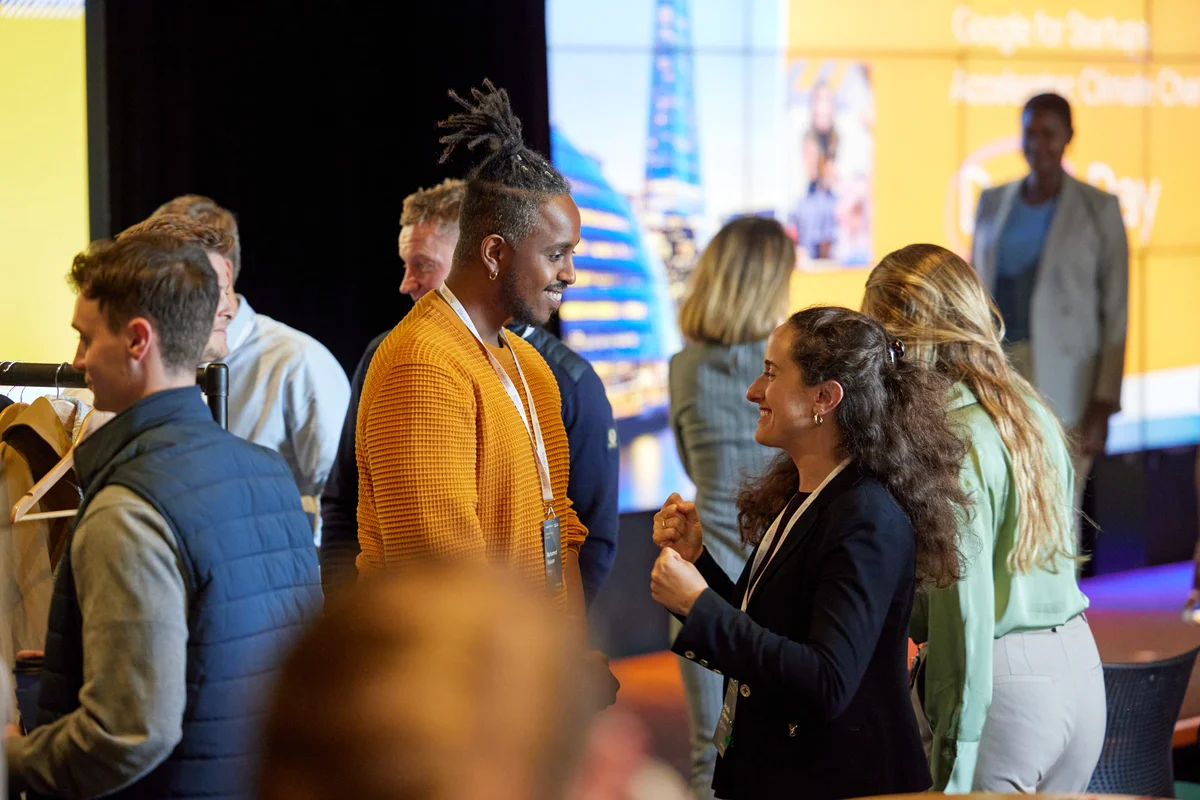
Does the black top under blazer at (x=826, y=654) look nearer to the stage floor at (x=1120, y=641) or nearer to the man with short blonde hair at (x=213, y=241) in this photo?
the man with short blonde hair at (x=213, y=241)

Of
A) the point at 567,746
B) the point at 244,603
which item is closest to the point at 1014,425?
the point at 244,603

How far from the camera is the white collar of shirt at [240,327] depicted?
10.5 feet

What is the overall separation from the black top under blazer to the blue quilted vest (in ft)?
2.11

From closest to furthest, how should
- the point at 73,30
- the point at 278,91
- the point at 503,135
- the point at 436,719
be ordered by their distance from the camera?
the point at 436,719 → the point at 503,135 → the point at 73,30 → the point at 278,91

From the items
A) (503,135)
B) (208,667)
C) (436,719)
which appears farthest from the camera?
(503,135)

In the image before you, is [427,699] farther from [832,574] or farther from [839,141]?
[839,141]

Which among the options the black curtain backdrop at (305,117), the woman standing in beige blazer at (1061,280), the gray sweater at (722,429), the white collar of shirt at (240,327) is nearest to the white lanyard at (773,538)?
the gray sweater at (722,429)

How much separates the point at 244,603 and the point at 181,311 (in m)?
0.39

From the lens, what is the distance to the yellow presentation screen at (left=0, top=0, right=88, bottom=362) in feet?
14.1

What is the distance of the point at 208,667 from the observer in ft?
5.31

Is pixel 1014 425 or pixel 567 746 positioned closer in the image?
pixel 567 746

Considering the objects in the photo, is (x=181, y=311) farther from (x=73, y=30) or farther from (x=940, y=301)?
(x=73, y=30)

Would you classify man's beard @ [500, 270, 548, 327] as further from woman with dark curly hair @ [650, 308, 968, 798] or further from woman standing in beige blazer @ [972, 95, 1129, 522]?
woman standing in beige blazer @ [972, 95, 1129, 522]

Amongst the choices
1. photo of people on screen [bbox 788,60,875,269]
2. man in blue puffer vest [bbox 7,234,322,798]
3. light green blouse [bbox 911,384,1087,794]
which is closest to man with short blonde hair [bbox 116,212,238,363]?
man in blue puffer vest [bbox 7,234,322,798]
